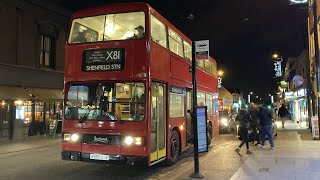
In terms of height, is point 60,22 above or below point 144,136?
above

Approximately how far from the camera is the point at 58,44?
24469 mm

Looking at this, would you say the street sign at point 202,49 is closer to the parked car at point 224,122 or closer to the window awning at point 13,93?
the window awning at point 13,93

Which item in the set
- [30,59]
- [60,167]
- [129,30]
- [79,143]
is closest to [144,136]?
[79,143]

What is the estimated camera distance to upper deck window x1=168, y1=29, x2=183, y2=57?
39.2 ft

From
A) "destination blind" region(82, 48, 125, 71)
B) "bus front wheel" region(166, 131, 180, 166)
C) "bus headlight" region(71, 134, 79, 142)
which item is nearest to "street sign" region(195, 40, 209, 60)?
"destination blind" region(82, 48, 125, 71)

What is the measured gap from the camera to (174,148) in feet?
38.5

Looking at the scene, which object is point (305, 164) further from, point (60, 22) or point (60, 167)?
point (60, 22)

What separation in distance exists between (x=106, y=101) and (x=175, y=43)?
377 cm

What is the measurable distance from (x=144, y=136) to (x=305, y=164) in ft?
15.4

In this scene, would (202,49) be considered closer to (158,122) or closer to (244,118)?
(158,122)

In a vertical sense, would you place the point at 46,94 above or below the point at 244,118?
above

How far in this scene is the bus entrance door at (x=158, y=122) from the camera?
9922 mm

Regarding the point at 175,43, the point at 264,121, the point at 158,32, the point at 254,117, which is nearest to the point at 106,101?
the point at 158,32

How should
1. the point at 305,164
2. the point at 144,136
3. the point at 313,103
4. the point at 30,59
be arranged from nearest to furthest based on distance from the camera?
the point at 144,136
the point at 305,164
the point at 30,59
the point at 313,103
